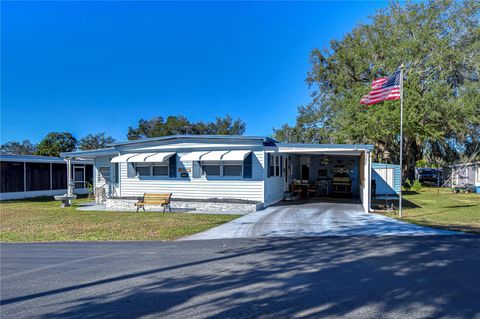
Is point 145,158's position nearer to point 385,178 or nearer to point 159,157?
point 159,157

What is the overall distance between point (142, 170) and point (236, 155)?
539 cm

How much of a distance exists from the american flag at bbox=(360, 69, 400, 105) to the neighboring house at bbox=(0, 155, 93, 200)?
18.8 m

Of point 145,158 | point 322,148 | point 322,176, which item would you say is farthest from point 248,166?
point 322,176

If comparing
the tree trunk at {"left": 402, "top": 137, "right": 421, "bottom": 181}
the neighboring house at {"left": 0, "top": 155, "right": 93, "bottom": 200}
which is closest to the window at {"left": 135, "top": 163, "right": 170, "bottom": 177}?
the neighboring house at {"left": 0, "top": 155, "right": 93, "bottom": 200}

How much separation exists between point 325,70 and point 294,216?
23091 mm

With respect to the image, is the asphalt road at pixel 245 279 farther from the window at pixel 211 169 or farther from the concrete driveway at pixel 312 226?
the window at pixel 211 169

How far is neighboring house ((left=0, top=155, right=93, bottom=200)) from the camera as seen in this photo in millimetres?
20312

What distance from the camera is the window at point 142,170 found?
16141 millimetres

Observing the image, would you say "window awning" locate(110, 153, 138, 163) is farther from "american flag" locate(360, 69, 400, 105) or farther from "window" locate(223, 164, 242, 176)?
"american flag" locate(360, 69, 400, 105)

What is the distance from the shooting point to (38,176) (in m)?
22.3

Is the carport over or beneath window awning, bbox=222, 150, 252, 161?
beneath

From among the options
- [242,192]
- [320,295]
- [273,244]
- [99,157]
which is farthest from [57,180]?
[320,295]

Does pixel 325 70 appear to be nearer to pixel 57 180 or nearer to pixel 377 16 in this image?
pixel 377 16

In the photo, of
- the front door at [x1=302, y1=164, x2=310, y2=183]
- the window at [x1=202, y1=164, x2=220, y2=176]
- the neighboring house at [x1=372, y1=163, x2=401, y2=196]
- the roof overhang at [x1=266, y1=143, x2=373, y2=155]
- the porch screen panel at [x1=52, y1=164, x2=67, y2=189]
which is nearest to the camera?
the roof overhang at [x1=266, y1=143, x2=373, y2=155]
